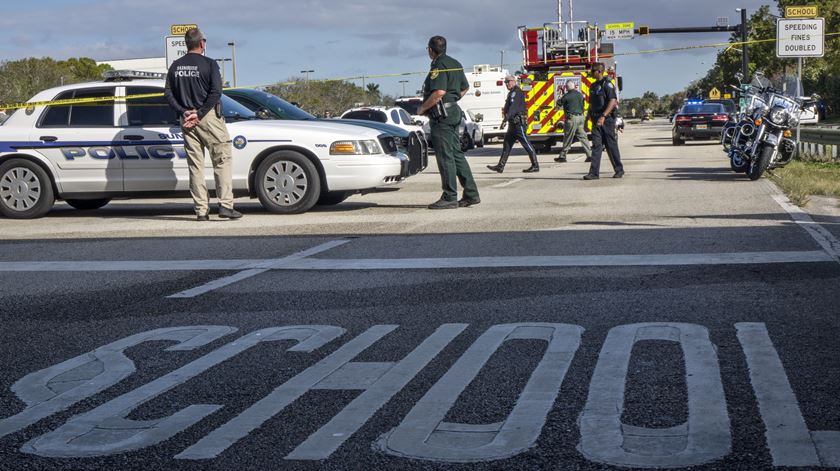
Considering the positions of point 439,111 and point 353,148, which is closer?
point 353,148

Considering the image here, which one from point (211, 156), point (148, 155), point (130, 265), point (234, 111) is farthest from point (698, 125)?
point (130, 265)

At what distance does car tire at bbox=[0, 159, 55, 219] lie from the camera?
13.5 m

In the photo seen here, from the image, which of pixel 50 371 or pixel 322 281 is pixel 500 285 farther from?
pixel 50 371

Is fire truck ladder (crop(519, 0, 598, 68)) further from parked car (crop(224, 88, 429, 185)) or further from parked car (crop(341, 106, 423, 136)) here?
parked car (crop(224, 88, 429, 185))

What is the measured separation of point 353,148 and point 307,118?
2.22 meters

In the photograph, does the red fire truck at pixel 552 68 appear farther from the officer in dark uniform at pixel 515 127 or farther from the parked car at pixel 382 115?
the officer in dark uniform at pixel 515 127

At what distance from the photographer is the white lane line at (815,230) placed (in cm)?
856

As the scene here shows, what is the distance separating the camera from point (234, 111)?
44.9 feet

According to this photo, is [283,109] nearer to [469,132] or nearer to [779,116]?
[779,116]

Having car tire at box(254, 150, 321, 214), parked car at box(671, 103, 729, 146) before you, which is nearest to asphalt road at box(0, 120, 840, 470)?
car tire at box(254, 150, 321, 214)

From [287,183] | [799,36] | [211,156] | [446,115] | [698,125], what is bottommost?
[698,125]

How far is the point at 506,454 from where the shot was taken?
12.5 feet

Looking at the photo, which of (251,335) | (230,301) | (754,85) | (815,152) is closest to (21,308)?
(230,301)

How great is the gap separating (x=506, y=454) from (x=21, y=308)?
4.28 meters
